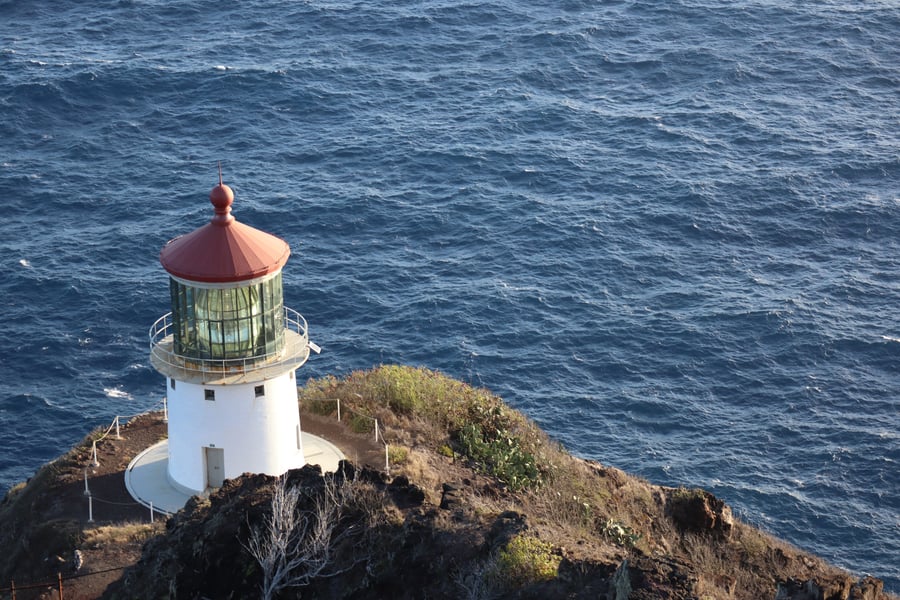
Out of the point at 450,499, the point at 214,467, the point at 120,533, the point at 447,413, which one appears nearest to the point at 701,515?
the point at 447,413

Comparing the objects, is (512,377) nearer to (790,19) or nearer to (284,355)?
(284,355)

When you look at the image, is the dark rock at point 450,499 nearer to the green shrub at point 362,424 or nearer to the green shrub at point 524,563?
the green shrub at point 524,563

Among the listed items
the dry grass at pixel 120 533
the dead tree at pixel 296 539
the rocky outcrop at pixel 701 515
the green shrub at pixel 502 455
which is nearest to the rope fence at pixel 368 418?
the green shrub at pixel 502 455

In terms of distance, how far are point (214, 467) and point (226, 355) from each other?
3.52 m

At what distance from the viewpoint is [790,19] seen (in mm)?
105875

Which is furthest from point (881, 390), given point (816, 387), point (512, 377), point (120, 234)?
point (120, 234)

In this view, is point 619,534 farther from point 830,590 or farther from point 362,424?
point 362,424

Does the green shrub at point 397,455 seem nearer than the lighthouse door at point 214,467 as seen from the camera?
No

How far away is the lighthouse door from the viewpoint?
37.0m

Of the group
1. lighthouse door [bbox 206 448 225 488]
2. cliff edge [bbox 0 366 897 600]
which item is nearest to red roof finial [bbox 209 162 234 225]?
lighthouse door [bbox 206 448 225 488]

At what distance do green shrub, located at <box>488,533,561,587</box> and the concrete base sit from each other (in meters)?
11.3

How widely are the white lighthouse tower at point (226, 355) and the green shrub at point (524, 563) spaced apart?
11.0m

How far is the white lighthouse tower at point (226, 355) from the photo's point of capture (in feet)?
115

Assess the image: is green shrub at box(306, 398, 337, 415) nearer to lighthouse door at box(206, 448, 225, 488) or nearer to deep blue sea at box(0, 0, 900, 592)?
lighthouse door at box(206, 448, 225, 488)
